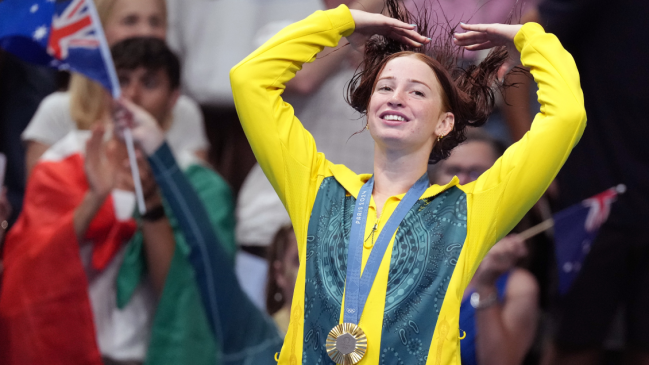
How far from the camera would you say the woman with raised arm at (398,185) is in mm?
1994

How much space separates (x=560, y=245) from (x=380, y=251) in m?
2.04

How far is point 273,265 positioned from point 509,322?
1.13m

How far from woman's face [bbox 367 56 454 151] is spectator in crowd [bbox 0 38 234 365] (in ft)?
5.40

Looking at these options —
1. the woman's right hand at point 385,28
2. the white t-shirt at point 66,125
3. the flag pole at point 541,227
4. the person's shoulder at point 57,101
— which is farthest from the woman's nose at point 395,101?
the person's shoulder at point 57,101

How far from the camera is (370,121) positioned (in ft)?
7.07

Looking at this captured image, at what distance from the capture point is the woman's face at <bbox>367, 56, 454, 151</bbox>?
2.11 m

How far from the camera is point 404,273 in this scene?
6.62 ft

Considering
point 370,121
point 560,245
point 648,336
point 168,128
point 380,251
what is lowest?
point 648,336

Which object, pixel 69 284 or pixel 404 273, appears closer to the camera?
pixel 404 273

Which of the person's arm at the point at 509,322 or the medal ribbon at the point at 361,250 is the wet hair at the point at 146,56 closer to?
the person's arm at the point at 509,322

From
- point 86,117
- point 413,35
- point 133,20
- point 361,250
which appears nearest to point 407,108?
point 413,35

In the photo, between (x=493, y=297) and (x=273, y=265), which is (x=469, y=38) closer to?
(x=493, y=297)

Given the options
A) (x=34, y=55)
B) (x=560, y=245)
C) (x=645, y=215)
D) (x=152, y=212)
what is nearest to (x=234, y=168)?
(x=152, y=212)

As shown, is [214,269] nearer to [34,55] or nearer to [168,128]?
[168,128]
